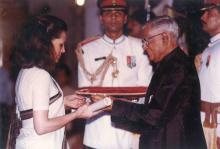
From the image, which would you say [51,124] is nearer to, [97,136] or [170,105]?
[170,105]

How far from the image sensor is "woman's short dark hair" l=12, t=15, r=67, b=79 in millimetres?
2248

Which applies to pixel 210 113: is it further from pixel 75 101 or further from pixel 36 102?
pixel 36 102

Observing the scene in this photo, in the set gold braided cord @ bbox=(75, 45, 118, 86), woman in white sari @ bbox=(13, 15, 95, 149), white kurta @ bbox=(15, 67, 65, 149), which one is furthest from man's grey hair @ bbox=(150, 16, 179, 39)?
gold braided cord @ bbox=(75, 45, 118, 86)

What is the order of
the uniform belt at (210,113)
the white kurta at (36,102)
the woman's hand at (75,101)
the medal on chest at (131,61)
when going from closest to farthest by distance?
the white kurta at (36,102) < the woman's hand at (75,101) < the uniform belt at (210,113) < the medal on chest at (131,61)

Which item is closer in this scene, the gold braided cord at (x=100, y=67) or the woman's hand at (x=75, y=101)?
the woman's hand at (x=75, y=101)

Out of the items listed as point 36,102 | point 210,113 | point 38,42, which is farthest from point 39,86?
point 210,113

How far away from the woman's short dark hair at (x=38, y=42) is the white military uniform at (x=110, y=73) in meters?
0.93

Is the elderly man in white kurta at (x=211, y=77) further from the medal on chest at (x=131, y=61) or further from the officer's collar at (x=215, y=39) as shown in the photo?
the medal on chest at (x=131, y=61)

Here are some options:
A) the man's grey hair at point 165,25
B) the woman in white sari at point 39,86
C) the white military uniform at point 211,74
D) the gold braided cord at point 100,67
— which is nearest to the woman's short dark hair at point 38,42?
the woman in white sari at point 39,86

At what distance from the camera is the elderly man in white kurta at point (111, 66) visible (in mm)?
3148

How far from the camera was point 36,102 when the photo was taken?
2.16 meters

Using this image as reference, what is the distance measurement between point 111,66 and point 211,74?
0.78 meters

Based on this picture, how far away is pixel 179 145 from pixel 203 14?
137 centimetres

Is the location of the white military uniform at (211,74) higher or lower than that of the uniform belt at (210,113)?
higher
